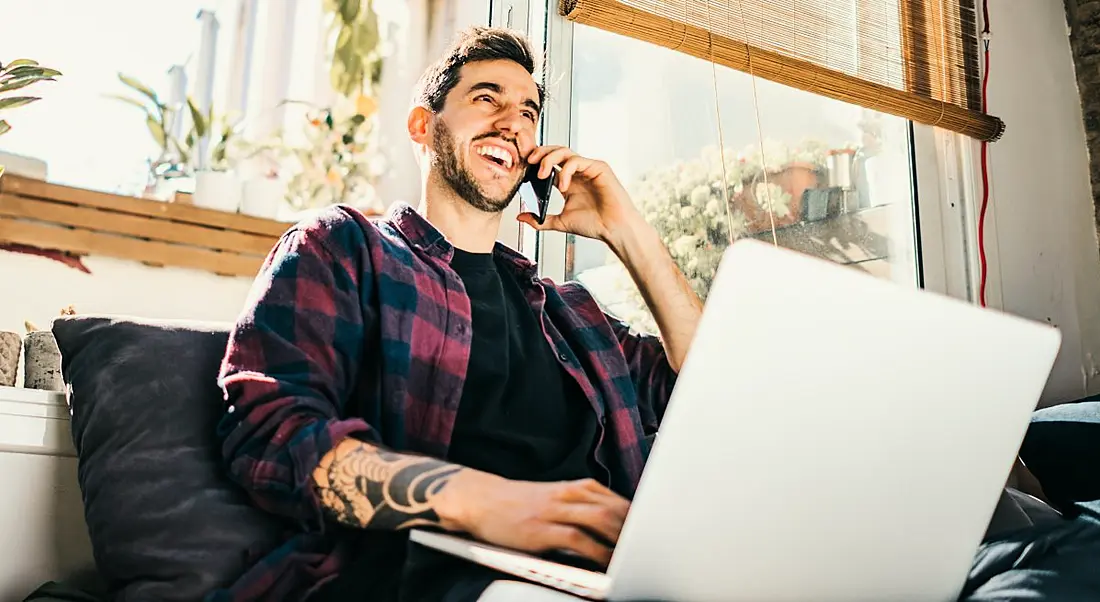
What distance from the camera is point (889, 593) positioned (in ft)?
2.89

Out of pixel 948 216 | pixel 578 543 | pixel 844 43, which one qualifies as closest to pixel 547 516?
pixel 578 543

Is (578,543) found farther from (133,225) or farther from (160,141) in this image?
(160,141)

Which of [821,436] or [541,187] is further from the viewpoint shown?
[541,187]

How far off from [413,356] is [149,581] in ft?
1.26

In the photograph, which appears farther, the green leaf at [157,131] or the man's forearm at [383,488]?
the green leaf at [157,131]

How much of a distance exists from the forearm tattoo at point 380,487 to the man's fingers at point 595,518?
135mm

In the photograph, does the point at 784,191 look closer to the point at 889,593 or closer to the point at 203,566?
the point at 889,593

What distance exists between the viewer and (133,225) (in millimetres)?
1664

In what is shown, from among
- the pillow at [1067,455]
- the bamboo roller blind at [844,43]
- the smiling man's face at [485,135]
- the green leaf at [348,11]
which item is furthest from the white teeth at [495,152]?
the pillow at [1067,455]

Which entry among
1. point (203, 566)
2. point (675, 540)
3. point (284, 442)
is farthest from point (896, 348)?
point (203, 566)

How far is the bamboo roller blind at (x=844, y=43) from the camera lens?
1918 mm

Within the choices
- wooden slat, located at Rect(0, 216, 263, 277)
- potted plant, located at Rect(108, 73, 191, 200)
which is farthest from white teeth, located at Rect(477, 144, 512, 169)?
potted plant, located at Rect(108, 73, 191, 200)

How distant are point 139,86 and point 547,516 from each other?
1.34m

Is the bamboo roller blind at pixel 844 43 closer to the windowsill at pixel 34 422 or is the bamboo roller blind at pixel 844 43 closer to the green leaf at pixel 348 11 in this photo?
the green leaf at pixel 348 11
